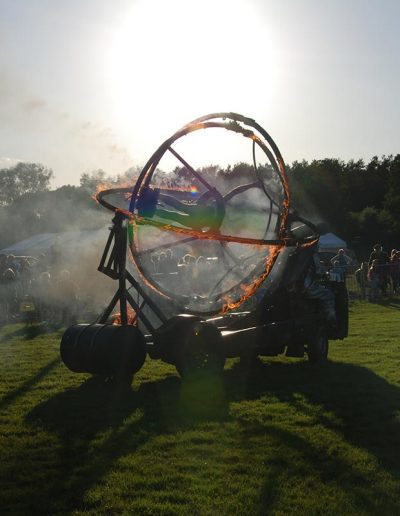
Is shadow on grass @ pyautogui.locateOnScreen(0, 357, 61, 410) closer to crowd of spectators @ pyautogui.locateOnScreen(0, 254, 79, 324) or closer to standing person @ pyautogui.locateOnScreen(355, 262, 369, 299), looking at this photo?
crowd of spectators @ pyautogui.locateOnScreen(0, 254, 79, 324)

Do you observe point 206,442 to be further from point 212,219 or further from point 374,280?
point 374,280

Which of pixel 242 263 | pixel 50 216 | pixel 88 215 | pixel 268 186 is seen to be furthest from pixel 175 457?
pixel 50 216

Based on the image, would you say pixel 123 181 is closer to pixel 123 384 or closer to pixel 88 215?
pixel 123 384

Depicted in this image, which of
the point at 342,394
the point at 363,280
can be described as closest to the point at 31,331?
the point at 342,394

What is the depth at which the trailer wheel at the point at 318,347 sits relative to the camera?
36.2ft

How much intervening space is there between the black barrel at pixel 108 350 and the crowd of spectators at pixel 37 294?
9.63 meters

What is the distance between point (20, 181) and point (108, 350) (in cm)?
4624

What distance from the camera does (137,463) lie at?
582 cm

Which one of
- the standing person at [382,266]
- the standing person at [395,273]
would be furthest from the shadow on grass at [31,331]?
the standing person at [395,273]

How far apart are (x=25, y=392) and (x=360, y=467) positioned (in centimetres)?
502

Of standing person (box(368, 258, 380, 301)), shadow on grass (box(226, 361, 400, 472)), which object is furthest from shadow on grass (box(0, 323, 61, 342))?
standing person (box(368, 258, 380, 301))

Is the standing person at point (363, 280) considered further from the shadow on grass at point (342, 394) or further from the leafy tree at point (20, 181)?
the leafy tree at point (20, 181)

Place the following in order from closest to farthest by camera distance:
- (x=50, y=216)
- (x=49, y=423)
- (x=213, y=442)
Answer: (x=213, y=442) < (x=49, y=423) < (x=50, y=216)

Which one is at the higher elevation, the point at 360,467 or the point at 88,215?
the point at 88,215
